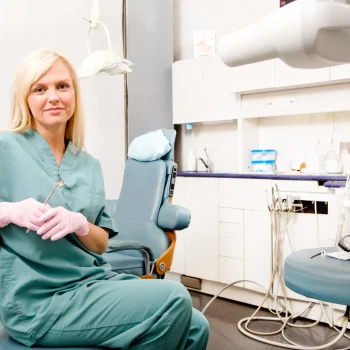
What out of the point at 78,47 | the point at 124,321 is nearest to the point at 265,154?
the point at 78,47

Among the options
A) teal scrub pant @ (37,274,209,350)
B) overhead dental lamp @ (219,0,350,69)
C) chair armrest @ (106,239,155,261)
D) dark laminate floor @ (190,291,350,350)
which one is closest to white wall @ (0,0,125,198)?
dark laminate floor @ (190,291,350,350)

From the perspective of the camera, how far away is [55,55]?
137 centimetres

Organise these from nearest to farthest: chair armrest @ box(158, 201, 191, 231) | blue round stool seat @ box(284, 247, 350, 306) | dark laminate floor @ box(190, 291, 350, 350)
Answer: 1. blue round stool seat @ box(284, 247, 350, 306)
2. chair armrest @ box(158, 201, 191, 231)
3. dark laminate floor @ box(190, 291, 350, 350)

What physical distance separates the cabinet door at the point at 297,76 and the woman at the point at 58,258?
6.40 feet

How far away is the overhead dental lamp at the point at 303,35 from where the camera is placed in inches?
17.5

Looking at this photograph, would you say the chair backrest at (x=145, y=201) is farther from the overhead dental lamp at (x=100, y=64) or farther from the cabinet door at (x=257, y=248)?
the cabinet door at (x=257, y=248)

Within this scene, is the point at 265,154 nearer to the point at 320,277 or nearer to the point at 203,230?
the point at 203,230

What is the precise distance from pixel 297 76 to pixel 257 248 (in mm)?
1161

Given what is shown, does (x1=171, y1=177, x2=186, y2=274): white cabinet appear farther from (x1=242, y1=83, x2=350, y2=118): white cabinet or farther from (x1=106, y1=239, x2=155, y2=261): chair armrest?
(x1=106, y1=239, x2=155, y2=261): chair armrest

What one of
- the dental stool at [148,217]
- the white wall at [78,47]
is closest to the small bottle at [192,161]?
the white wall at [78,47]

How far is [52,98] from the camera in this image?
1.33 metres

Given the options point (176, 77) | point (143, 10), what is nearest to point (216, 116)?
point (176, 77)

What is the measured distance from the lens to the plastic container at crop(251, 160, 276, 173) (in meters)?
3.33

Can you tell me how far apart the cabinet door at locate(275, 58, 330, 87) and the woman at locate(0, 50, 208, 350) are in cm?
195
